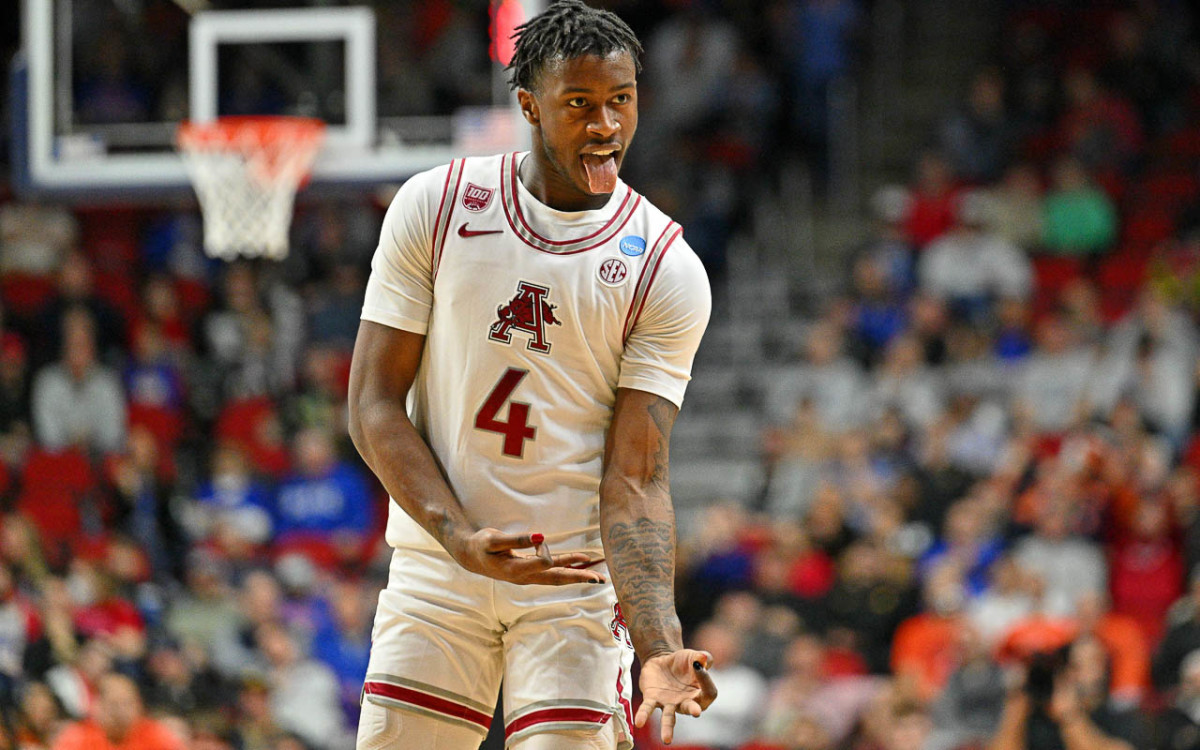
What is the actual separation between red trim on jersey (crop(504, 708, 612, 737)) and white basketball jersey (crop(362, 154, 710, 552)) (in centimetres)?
45

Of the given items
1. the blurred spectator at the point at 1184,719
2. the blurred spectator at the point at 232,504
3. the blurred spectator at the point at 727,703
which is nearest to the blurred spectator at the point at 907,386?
the blurred spectator at the point at 727,703

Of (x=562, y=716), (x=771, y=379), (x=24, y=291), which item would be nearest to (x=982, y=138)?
(x=771, y=379)

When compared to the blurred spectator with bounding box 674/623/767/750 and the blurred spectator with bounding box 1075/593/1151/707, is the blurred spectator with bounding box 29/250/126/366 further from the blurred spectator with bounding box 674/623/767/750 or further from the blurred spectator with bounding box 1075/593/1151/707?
the blurred spectator with bounding box 1075/593/1151/707

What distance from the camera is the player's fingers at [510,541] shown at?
3.99 meters

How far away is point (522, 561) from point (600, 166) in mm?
1114

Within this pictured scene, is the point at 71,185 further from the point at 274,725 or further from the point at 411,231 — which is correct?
the point at 411,231

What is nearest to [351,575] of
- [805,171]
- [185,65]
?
[185,65]

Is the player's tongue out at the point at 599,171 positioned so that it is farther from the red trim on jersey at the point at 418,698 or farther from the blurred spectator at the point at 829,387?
the blurred spectator at the point at 829,387

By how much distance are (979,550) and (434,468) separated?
8.00 meters

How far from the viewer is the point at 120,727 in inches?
398

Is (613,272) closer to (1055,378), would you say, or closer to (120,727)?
(120,727)

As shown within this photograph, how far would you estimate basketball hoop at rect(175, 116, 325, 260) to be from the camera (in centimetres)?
1043

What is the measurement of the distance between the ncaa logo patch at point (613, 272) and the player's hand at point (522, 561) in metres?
0.81

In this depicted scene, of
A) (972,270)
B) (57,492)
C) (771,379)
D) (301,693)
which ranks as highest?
(972,270)
